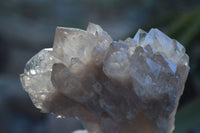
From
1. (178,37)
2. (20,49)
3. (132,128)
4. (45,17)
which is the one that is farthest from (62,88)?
(45,17)

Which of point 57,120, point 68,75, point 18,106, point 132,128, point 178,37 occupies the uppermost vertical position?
point 68,75

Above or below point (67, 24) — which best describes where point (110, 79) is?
above

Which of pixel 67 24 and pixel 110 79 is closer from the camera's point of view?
pixel 110 79

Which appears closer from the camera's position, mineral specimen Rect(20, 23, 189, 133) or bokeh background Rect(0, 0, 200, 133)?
mineral specimen Rect(20, 23, 189, 133)

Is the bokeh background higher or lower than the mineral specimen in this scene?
lower

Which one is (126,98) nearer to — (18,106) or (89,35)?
(89,35)
